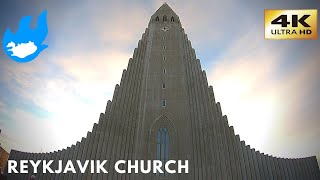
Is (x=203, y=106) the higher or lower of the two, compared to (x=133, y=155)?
higher

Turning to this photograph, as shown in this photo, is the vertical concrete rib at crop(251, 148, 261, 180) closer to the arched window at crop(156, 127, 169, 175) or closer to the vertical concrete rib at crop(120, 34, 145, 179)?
the arched window at crop(156, 127, 169, 175)

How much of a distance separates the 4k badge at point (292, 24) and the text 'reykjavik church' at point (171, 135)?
19586 mm

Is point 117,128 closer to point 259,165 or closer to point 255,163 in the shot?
point 255,163

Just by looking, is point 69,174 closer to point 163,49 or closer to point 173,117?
point 173,117

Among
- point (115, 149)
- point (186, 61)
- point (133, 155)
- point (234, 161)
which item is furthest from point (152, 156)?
point (186, 61)

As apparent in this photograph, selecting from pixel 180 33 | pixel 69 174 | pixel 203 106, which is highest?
pixel 180 33

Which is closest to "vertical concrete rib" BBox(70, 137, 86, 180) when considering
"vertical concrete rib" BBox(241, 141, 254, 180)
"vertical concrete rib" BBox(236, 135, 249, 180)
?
"vertical concrete rib" BBox(236, 135, 249, 180)

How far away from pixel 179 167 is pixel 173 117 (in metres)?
7.32

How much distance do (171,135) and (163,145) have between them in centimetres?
178

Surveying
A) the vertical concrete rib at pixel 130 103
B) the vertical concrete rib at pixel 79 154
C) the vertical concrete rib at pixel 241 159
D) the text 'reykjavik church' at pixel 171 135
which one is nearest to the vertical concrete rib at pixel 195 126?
the text 'reykjavik church' at pixel 171 135

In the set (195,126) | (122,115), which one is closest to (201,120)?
(195,126)

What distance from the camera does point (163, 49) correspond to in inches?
2050

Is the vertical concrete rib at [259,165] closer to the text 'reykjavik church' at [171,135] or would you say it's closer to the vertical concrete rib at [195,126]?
the text 'reykjavik church' at [171,135]

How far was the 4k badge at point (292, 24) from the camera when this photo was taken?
25547mm
